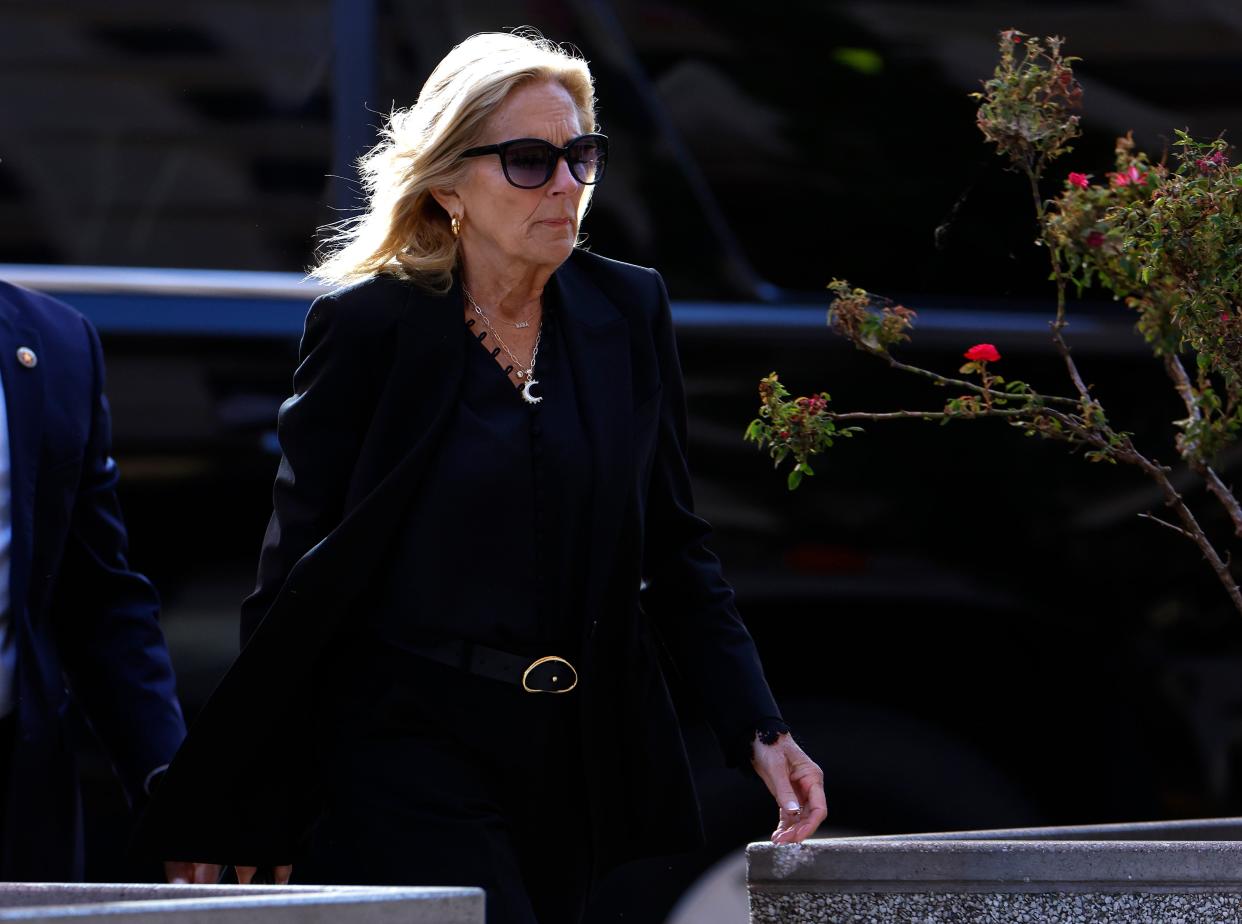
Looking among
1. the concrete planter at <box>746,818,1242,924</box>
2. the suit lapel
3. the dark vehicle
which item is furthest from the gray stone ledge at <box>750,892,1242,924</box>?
the dark vehicle

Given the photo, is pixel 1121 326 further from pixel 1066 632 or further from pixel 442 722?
pixel 442 722

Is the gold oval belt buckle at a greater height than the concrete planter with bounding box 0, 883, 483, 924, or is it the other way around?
the gold oval belt buckle

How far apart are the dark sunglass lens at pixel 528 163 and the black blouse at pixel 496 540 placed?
272 mm

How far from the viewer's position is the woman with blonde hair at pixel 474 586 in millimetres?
2471

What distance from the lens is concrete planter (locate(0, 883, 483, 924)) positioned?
167 centimetres

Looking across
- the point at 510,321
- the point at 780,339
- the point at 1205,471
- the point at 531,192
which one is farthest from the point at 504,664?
the point at 780,339

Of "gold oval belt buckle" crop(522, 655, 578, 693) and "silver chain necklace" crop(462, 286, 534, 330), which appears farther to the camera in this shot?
"silver chain necklace" crop(462, 286, 534, 330)

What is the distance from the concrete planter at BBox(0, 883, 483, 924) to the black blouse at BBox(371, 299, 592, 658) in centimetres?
63

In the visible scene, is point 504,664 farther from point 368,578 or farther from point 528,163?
point 528,163

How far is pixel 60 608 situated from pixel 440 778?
801mm

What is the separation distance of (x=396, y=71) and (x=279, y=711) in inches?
62.2

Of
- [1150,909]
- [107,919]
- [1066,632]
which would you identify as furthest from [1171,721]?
[107,919]

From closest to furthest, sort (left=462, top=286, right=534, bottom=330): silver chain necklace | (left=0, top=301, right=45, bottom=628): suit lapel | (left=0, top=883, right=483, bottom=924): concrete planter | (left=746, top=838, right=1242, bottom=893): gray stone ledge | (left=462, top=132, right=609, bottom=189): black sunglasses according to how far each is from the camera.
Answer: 1. (left=0, top=883, right=483, bottom=924): concrete planter
2. (left=746, top=838, right=1242, bottom=893): gray stone ledge
3. (left=462, top=132, right=609, bottom=189): black sunglasses
4. (left=462, top=286, right=534, bottom=330): silver chain necklace
5. (left=0, top=301, right=45, bottom=628): suit lapel

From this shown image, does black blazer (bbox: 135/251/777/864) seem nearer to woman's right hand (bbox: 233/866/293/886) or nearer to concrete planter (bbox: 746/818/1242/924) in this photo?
woman's right hand (bbox: 233/866/293/886)
